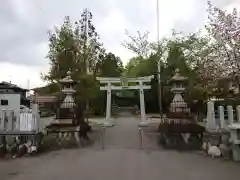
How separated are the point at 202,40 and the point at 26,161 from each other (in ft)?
51.8

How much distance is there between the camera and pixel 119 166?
10078 mm

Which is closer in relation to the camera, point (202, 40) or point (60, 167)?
point (60, 167)

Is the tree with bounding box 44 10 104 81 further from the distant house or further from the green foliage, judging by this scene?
the distant house

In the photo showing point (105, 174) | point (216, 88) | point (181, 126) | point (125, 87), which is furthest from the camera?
point (125, 87)

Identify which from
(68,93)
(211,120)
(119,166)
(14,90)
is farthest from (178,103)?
(14,90)

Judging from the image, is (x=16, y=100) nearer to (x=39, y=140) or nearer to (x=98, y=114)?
(x=39, y=140)

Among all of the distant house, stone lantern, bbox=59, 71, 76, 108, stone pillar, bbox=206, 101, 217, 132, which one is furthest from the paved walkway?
the distant house

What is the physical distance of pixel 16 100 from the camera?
24281 millimetres

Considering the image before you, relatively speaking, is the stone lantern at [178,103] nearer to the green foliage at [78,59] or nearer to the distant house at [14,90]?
the green foliage at [78,59]

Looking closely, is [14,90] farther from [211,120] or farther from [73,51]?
[211,120]

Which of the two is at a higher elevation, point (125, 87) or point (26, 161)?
point (125, 87)

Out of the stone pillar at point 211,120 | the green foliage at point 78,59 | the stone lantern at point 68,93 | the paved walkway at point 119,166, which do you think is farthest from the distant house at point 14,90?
the stone pillar at point 211,120

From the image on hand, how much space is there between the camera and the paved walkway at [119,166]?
29.0 ft

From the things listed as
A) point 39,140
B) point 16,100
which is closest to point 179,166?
point 39,140
